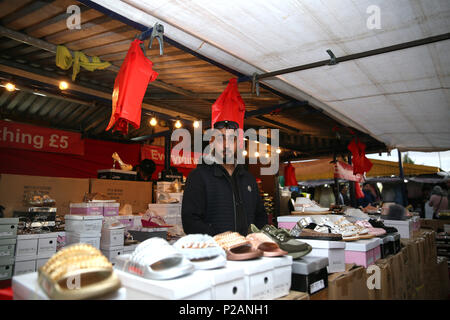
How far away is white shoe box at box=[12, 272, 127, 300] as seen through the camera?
0.80 meters

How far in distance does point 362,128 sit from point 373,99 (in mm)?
1562

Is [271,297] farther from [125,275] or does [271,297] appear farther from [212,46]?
[212,46]

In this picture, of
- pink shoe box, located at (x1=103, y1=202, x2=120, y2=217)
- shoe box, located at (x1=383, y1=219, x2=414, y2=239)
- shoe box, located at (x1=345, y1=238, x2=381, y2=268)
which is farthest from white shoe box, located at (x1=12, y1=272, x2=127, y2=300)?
shoe box, located at (x1=383, y1=219, x2=414, y2=239)

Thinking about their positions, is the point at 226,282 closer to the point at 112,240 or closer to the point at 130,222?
the point at 112,240

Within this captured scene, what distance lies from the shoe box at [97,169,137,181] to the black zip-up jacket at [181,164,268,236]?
3773 mm

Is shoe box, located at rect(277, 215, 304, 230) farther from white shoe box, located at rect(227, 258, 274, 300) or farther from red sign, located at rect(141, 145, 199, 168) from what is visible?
red sign, located at rect(141, 145, 199, 168)

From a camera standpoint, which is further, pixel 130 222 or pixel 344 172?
pixel 344 172

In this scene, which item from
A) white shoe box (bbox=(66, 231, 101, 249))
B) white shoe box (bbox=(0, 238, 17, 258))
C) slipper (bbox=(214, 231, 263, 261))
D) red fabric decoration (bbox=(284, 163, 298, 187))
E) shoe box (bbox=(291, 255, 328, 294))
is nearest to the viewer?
slipper (bbox=(214, 231, 263, 261))

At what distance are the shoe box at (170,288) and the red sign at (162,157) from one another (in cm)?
832

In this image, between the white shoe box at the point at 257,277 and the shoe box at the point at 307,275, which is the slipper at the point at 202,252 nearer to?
the white shoe box at the point at 257,277

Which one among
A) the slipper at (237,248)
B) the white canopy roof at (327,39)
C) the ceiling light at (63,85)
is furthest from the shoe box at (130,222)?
the slipper at (237,248)

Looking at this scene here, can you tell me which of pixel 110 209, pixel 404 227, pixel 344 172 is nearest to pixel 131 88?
pixel 110 209

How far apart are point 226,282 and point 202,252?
0.14 m

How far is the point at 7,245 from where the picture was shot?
9.46 ft
